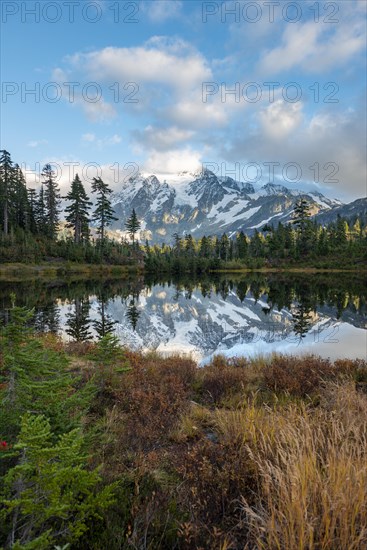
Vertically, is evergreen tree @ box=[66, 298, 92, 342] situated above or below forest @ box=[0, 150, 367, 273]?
below

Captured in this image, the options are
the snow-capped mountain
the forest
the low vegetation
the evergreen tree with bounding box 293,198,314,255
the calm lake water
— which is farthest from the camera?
the evergreen tree with bounding box 293,198,314,255

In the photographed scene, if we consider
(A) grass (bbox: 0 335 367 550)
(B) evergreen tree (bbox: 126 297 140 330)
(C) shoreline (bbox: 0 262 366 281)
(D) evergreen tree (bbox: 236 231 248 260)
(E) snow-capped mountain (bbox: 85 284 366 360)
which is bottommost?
(E) snow-capped mountain (bbox: 85 284 366 360)

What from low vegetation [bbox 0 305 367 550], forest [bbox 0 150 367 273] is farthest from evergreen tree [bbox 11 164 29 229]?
low vegetation [bbox 0 305 367 550]

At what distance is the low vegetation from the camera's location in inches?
98.7

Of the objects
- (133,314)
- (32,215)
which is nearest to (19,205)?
(32,215)

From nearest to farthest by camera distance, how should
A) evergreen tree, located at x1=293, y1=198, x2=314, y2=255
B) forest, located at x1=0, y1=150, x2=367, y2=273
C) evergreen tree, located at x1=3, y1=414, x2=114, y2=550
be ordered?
evergreen tree, located at x1=3, y1=414, x2=114, y2=550, forest, located at x1=0, y1=150, x2=367, y2=273, evergreen tree, located at x1=293, y1=198, x2=314, y2=255

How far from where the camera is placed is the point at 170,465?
441 centimetres

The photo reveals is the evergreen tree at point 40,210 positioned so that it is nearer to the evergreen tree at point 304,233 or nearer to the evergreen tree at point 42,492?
the evergreen tree at point 304,233

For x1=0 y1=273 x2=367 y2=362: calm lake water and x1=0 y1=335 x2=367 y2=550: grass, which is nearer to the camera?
x1=0 y1=335 x2=367 y2=550: grass

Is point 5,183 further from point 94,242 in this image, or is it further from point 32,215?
point 94,242

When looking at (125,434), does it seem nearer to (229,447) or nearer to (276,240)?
(229,447)

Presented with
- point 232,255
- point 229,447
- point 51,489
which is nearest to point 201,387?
point 229,447

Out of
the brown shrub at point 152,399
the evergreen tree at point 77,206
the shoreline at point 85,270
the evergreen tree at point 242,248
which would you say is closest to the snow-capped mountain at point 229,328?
the brown shrub at point 152,399

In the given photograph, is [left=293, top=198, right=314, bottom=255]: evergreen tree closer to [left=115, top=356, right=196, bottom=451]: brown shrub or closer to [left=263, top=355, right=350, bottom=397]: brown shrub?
[left=263, top=355, right=350, bottom=397]: brown shrub
